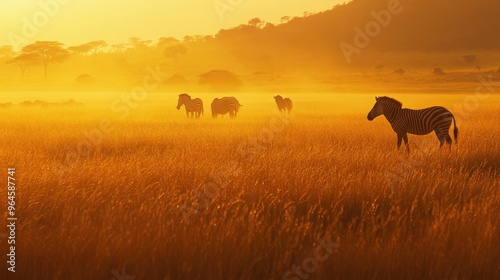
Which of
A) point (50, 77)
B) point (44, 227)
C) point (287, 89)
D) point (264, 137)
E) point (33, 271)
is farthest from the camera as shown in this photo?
point (50, 77)

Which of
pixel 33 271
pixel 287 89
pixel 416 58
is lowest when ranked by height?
pixel 33 271

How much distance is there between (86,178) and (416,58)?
412ft

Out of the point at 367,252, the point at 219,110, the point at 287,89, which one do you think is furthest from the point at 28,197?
the point at 287,89

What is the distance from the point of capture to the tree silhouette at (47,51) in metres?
90.8

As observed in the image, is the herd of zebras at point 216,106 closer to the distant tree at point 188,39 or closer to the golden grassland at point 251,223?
the golden grassland at point 251,223

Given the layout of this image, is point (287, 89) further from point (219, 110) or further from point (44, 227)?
point (44, 227)

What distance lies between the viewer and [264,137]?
15.0 meters

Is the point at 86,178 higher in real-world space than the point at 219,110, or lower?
lower

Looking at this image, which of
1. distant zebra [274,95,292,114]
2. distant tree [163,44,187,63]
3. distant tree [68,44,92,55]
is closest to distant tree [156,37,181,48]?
distant tree [163,44,187,63]
